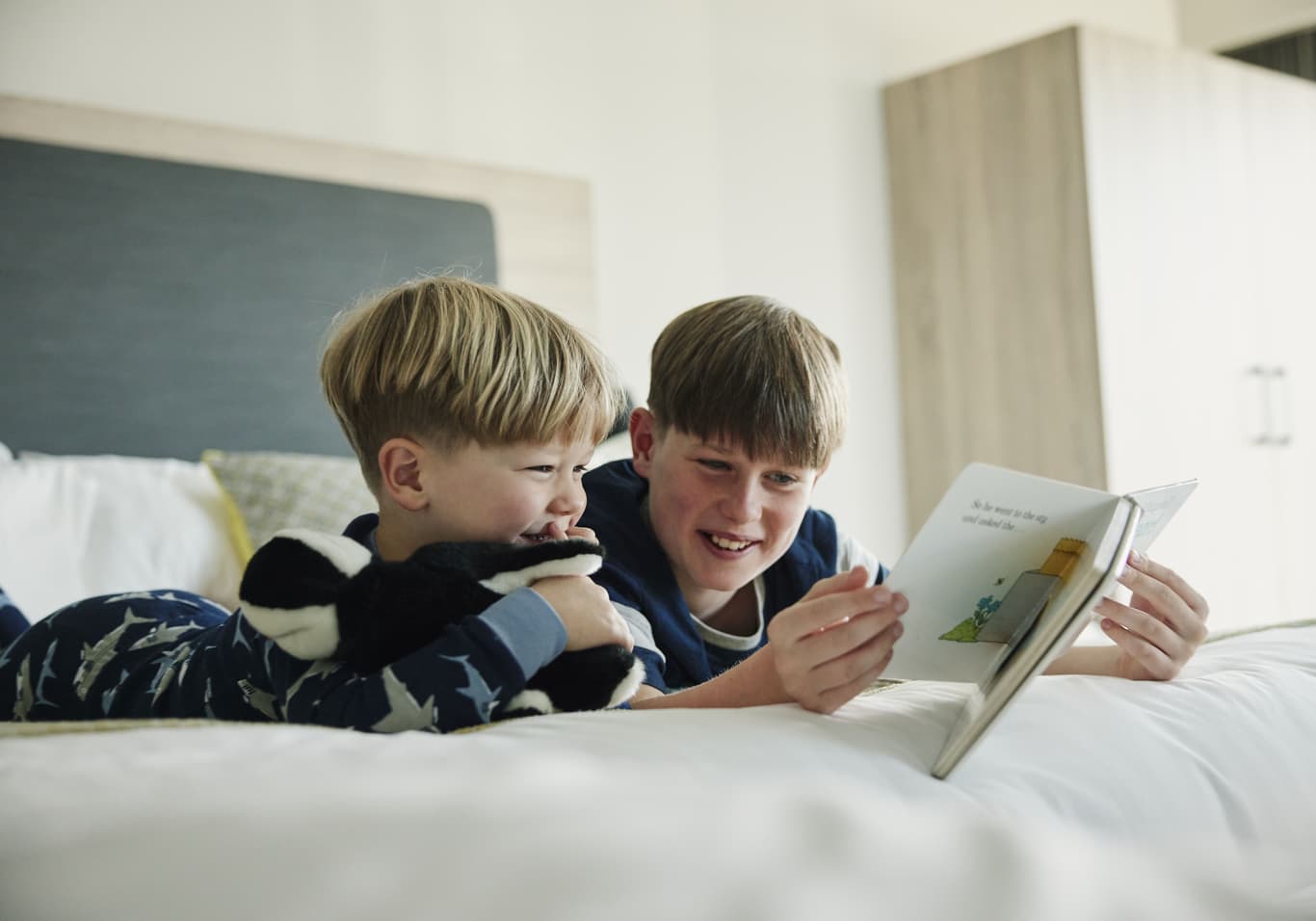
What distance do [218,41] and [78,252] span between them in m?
0.64

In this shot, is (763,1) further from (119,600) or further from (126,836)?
(126,836)

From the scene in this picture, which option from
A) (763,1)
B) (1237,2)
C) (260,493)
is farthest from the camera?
(1237,2)

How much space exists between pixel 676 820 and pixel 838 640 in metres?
0.27

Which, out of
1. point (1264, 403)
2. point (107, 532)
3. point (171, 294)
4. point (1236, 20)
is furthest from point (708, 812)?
point (1236, 20)

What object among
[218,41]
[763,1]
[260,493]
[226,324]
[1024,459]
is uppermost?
[763,1]

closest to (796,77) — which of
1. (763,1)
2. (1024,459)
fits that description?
(763,1)

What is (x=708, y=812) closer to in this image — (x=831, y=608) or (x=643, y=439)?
(x=831, y=608)

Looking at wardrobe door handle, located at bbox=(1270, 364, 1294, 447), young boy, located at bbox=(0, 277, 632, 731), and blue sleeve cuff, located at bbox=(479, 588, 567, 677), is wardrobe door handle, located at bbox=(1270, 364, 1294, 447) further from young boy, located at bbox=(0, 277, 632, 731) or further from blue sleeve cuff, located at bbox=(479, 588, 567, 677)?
blue sleeve cuff, located at bbox=(479, 588, 567, 677)

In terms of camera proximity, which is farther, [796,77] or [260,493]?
[796,77]

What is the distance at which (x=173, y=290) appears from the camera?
238cm

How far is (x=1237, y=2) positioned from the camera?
4.54 m

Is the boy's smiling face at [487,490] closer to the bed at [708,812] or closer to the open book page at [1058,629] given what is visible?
the bed at [708,812]

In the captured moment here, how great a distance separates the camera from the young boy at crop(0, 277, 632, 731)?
0.93 m

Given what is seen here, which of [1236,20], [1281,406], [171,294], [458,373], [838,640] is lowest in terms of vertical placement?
[1281,406]
